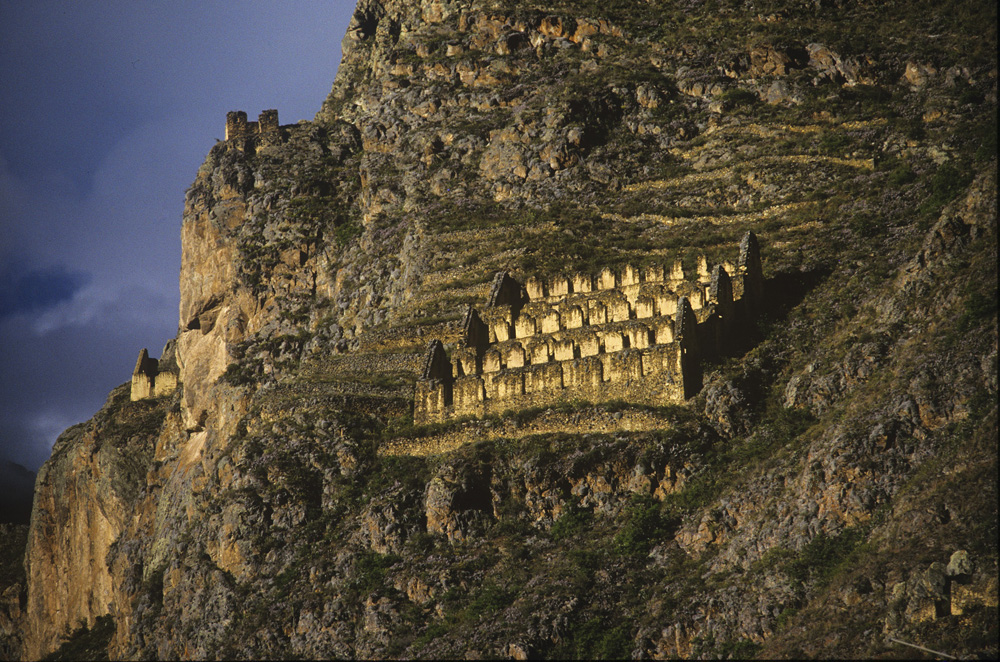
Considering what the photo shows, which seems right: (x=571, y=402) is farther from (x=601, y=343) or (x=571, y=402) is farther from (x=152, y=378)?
(x=152, y=378)

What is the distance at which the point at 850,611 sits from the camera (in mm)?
42844

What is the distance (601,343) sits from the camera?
63.9 metres

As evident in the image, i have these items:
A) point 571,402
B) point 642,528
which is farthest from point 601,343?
point 642,528

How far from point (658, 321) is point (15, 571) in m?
69.1

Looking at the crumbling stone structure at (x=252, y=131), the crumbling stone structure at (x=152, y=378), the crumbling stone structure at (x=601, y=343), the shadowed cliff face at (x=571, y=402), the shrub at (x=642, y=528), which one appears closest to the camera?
the shadowed cliff face at (x=571, y=402)

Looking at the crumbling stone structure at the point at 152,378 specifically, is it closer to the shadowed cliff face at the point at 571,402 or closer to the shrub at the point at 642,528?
the shadowed cliff face at the point at 571,402

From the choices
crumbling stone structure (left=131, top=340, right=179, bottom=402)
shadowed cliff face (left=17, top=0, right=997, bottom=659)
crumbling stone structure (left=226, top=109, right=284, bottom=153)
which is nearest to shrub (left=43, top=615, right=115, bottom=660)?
shadowed cliff face (left=17, top=0, right=997, bottom=659)

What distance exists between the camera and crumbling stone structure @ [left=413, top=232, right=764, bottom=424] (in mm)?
60438

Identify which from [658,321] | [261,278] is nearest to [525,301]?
[658,321]

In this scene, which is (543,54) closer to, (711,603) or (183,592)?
(183,592)

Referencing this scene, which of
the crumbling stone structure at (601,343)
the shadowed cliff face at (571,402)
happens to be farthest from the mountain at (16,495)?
the crumbling stone structure at (601,343)

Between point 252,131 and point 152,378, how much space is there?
23.7 meters

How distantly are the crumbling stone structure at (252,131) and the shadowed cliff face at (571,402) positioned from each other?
117 centimetres

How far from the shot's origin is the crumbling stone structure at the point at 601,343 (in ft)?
198
